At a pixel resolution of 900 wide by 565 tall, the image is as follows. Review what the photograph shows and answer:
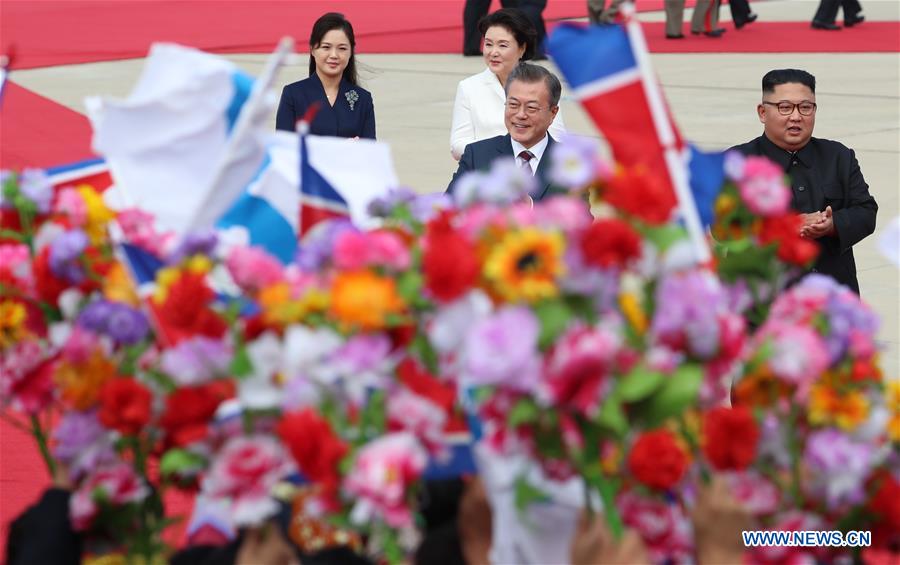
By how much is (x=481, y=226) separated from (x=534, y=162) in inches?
149

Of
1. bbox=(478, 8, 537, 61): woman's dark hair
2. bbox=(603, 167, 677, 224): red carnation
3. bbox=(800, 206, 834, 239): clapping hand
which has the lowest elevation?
bbox=(800, 206, 834, 239): clapping hand

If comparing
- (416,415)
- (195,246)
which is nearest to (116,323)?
(195,246)

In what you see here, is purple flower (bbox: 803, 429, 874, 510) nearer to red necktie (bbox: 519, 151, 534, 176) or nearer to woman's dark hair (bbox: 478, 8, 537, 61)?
red necktie (bbox: 519, 151, 534, 176)

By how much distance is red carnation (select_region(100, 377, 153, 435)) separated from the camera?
331 cm

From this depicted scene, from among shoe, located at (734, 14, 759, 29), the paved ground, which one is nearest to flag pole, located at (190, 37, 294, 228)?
the paved ground

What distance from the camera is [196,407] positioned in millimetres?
3238

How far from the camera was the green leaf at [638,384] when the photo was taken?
9.30ft

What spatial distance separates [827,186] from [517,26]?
232 cm

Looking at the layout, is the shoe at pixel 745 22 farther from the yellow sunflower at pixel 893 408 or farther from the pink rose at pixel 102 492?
the pink rose at pixel 102 492

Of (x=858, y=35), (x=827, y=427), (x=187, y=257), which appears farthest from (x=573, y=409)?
(x=858, y=35)

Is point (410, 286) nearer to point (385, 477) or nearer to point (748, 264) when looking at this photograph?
point (385, 477)

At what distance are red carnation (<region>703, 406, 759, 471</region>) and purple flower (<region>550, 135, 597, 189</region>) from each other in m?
0.48

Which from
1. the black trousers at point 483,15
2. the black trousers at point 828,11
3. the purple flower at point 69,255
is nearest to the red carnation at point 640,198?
the purple flower at point 69,255

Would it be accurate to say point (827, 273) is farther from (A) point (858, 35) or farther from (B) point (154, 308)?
(A) point (858, 35)
